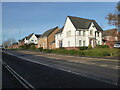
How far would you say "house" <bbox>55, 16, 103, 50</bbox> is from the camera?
40.6 metres

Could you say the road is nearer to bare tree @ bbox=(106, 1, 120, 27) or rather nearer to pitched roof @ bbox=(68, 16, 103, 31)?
bare tree @ bbox=(106, 1, 120, 27)

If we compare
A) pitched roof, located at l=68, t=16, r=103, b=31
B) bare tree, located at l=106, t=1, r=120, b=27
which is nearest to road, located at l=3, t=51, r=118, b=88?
bare tree, located at l=106, t=1, r=120, b=27

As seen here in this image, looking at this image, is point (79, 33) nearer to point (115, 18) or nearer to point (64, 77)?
point (115, 18)

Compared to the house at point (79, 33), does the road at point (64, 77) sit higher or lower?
lower

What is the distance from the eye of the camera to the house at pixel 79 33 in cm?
4061

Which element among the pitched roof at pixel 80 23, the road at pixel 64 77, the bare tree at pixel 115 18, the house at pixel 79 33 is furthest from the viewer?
the pitched roof at pixel 80 23

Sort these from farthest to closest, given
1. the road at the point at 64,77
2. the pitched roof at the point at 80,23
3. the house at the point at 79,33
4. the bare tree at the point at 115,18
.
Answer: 1. the pitched roof at the point at 80,23
2. the house at the point at 79,33
3. the bare tree at the point at 115,18
4. the road at the point at 64,77

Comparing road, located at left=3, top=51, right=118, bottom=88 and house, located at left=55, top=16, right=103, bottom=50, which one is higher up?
house, located at left=55, top=16, right=103, bottom=50

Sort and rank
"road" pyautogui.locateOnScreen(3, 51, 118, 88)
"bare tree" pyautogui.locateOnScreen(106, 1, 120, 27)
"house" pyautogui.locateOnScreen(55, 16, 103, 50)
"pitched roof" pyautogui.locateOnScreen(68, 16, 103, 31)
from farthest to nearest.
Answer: "pitched roof" pyautogui.locateOnScreen(68, 16, 103, 31), "house" pyautogui.locateOnScreen(55, 16, 103, 50), "bare tree" pyautogui.locateOnScreen(106, 1, 120, 27), "road" pyautogui.locateOnScreen(3, 51, 118, 88)

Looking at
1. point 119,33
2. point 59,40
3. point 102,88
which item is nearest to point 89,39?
point 59,40

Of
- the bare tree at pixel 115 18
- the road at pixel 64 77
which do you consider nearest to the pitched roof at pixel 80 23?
the bare tree at pixel 115 18

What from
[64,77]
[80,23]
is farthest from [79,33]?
[64,77]

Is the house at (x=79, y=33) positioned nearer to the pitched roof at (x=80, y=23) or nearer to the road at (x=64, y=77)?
the pitched roof at (x=80, y=23)

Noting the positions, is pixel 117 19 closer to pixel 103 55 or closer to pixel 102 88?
pixel 103 55
